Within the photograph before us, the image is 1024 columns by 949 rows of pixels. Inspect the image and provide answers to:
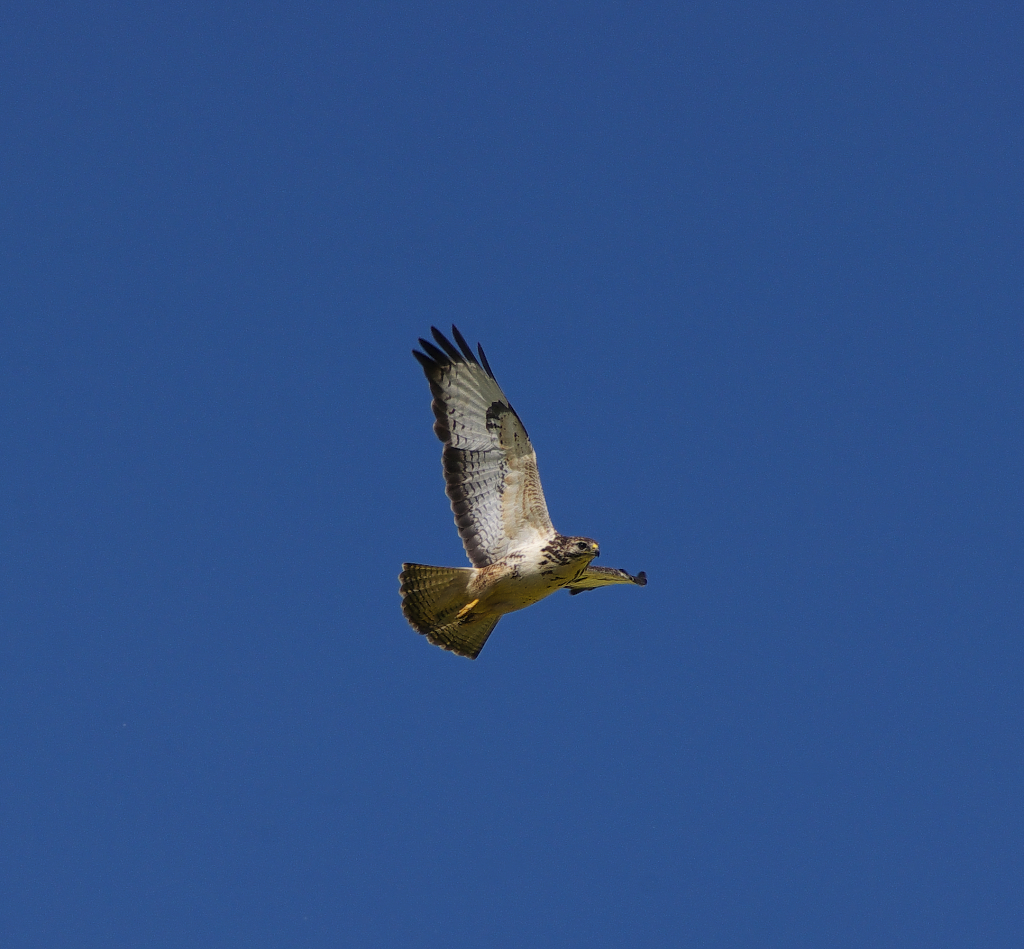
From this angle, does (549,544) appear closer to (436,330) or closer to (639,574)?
(639,574)

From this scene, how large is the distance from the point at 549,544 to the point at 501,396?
1349 millimetres

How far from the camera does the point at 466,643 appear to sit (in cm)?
1202

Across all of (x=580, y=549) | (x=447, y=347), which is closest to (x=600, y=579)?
(x=580, y=549)

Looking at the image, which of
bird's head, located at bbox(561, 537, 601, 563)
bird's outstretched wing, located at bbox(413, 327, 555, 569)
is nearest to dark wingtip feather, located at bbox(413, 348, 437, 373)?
bird's outstretched wing, located at bbox(413, 327, 555, 569)

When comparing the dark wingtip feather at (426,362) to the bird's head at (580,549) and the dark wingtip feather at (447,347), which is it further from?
the bird's head at (580,549)

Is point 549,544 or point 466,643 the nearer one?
point 549,544

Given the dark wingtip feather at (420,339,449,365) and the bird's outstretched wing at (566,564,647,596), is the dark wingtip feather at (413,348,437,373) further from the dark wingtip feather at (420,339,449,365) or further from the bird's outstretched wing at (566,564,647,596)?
the bird's outstretched wing at (566,564,647,596)

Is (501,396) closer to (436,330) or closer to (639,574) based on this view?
(436,330)

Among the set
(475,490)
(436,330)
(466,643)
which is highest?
(436,330)

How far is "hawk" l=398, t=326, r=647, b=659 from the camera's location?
1144 cm

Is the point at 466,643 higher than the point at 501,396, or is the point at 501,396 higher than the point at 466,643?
the point at 501,396

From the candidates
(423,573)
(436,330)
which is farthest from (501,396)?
(423,573)

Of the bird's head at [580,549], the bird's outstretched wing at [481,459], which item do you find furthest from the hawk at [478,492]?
the bird's head at [580,549]

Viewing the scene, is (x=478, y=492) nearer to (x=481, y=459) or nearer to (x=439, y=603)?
(x=481, y=459)
